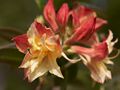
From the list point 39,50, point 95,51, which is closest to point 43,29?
point 39,50

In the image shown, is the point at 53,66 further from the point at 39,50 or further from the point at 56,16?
the point at 56,16

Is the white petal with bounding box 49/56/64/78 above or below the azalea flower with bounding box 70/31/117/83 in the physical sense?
above

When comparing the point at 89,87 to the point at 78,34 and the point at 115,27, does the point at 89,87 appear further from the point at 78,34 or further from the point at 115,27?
the point at 78,34

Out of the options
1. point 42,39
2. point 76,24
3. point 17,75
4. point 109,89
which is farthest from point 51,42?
point 17,75

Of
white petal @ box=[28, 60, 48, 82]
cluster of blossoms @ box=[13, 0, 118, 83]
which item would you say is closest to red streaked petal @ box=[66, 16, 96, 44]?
cluster of blossoms @ box=[13, 0, 118, 83]

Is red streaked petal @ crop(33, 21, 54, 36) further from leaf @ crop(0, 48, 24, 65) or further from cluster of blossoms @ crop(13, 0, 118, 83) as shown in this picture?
leaf @ crop(0, 48, 24, 65)

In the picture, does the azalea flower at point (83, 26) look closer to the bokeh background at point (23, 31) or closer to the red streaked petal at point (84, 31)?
the red streaked petal at point (84, 31)
